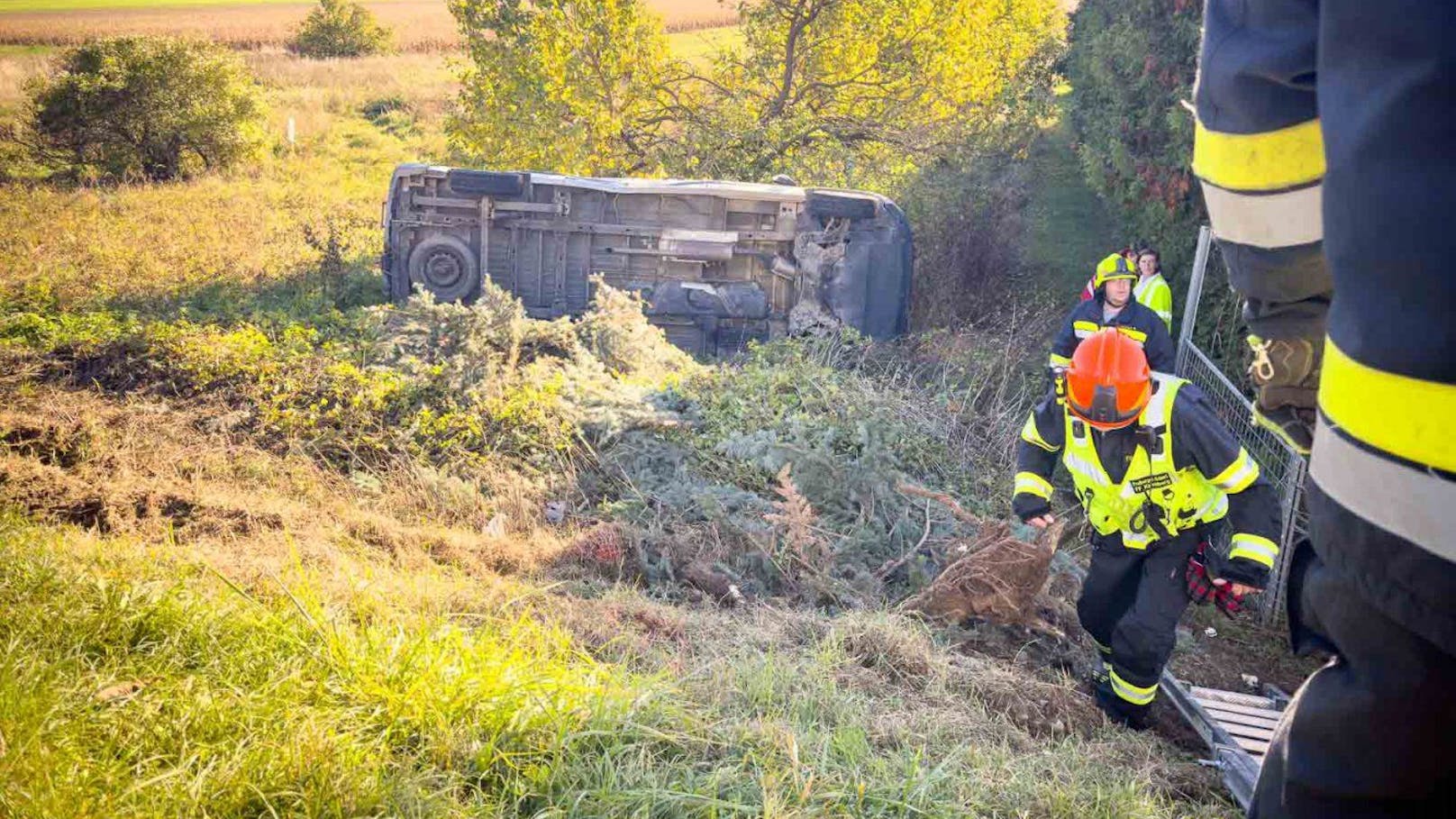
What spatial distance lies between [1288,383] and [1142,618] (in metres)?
2.98

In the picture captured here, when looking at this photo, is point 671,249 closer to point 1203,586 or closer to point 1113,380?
point 1113,380

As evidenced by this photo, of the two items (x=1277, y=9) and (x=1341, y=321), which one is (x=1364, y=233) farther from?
(x=1277, y=9)

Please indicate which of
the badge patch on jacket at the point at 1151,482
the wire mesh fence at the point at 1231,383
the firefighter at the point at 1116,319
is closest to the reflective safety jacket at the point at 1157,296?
the wire mesh fence at the point at 1231,383

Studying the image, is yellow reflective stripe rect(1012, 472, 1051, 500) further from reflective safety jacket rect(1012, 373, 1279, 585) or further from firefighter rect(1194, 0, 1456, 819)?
firefighter rect(1194, 0, 1456, 819)

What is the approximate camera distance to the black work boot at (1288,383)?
66.9 inches

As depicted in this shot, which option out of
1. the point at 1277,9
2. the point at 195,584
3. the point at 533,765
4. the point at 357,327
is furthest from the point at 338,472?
the point at 1277,9

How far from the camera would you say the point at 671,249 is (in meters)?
10.2

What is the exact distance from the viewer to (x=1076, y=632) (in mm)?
5418

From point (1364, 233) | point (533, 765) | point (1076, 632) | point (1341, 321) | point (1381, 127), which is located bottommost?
point (1076, 632)

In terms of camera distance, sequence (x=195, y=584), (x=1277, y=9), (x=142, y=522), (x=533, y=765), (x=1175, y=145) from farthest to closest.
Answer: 1. (x=1175, y=145)
2. (x=142, y=522)
3. (x=195, y=584)
4. (x=533, y=765)
5. (x=1277, y=9)

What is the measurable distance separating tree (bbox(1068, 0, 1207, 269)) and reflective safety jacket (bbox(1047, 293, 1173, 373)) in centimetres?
288

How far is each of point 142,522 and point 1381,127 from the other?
5447 millimetres

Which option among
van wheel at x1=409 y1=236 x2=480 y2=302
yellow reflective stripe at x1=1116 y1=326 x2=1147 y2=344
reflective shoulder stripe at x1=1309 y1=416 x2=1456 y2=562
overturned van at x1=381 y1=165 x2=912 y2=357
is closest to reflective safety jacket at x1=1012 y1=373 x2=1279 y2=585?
yellow reflective stripe at x1=1116 y1=326 x2=1147 y2=344

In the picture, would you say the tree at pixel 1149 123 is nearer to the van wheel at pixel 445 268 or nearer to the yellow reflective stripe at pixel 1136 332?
the yellow reflective stripe at pixel 1136 332
